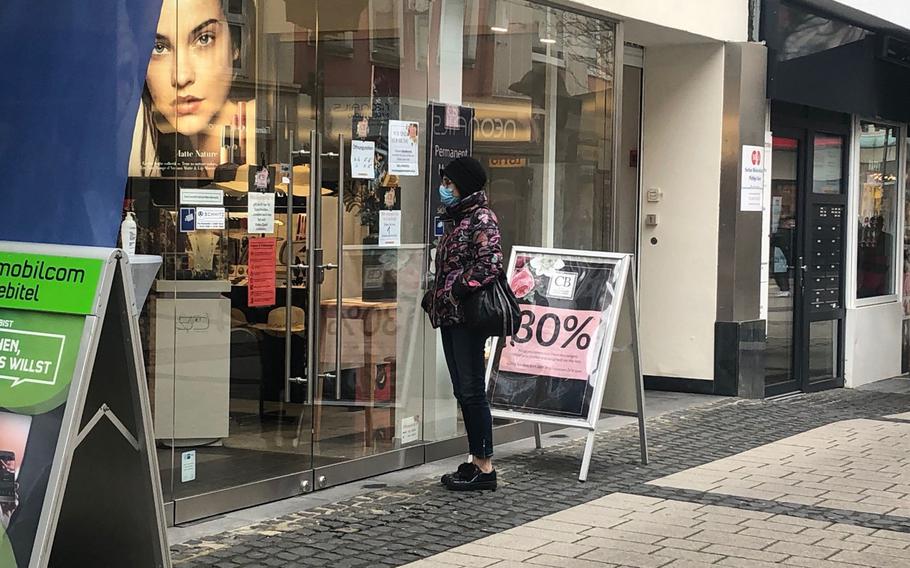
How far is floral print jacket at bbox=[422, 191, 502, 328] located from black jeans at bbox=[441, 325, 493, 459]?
0.38ft

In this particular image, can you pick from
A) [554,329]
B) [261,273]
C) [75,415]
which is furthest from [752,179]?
[75,415]

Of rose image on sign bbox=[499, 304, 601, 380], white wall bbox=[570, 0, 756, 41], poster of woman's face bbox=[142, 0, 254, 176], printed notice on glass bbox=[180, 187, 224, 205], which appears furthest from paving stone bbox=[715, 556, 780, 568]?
white wall bbox=[570, 0, 756, 41]

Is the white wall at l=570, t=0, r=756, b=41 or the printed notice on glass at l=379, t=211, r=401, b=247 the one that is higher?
the white wall at l=570, t=0, r=756, b=41

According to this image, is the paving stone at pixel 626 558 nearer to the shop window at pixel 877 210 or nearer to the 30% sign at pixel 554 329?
the 30% sign at pixel 554 329

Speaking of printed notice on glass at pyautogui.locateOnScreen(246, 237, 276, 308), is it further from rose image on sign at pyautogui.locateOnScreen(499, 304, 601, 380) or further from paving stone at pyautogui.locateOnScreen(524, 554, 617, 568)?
paving stone at pyautogui.locateOnScreen(524, 554, 617, 568)

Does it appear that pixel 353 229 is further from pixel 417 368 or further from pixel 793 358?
pixel 793 358

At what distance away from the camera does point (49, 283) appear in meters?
4.11

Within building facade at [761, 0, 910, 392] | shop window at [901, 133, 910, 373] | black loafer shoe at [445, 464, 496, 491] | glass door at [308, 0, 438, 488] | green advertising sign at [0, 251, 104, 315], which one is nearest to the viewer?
green advertising sign at [0, 251, 104, 315]

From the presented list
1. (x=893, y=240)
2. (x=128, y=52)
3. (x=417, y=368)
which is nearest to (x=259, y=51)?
(x=128, y=52)

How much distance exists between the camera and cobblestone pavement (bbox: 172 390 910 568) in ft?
19.1

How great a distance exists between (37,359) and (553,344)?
14.3 ft

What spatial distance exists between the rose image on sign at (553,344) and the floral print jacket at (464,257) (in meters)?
0.83

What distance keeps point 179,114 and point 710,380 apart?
6561 mm

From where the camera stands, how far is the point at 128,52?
4996 mm
